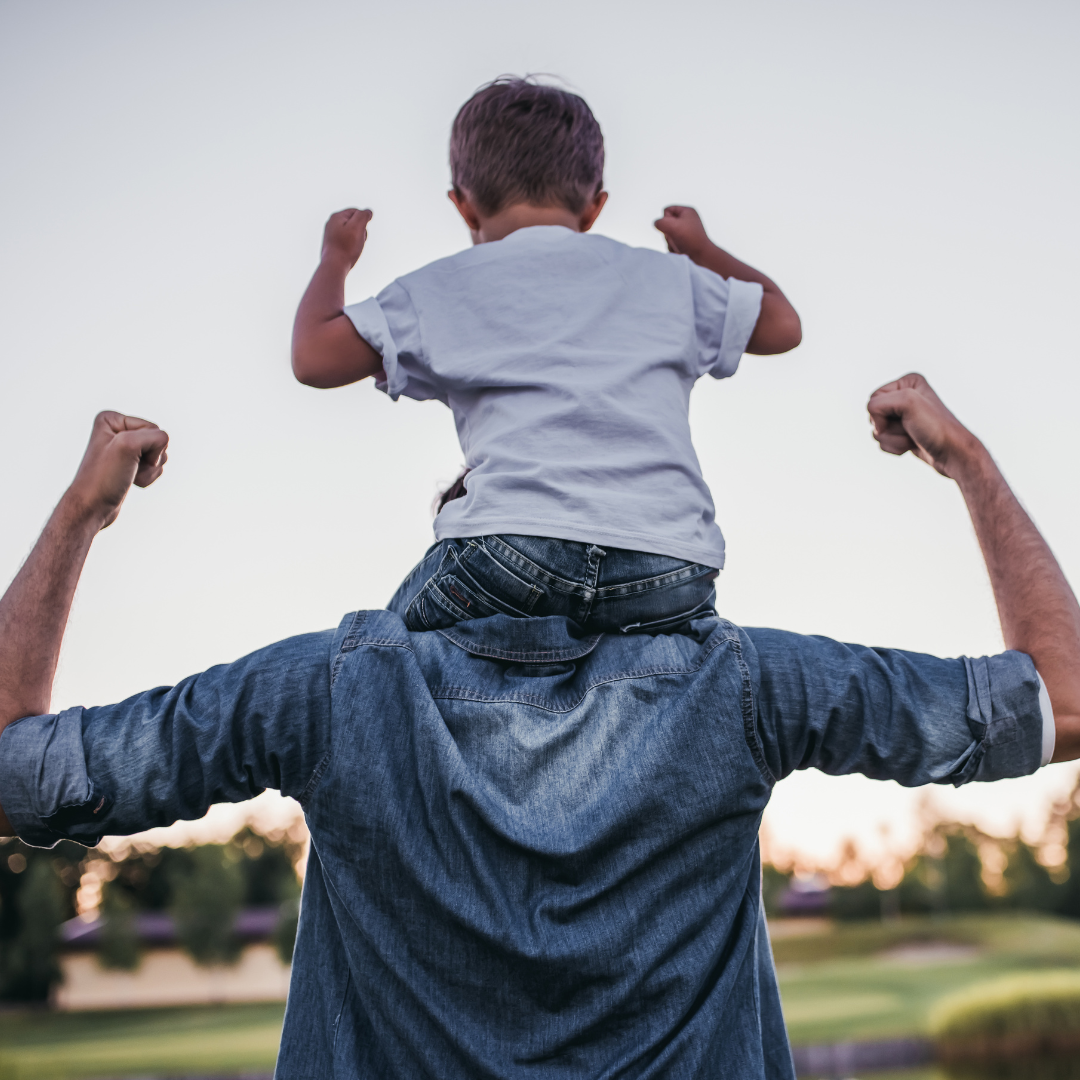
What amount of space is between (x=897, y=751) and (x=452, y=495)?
78 centimetres

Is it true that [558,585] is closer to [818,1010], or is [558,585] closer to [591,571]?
[591,571]

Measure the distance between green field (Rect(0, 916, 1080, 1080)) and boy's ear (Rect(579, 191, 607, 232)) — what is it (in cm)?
2568

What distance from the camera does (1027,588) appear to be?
1.52 meters

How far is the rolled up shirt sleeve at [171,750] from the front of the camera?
4.38 ft

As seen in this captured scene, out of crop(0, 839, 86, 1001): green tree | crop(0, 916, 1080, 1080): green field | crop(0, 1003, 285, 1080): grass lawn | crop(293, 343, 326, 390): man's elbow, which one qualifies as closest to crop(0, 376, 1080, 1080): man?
crop(293, 343, 326, 390): man's elbow

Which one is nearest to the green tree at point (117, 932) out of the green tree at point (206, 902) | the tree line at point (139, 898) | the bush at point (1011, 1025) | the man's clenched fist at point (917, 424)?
the tree line at point (139, 898)

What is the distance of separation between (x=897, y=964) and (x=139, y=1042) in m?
24.4

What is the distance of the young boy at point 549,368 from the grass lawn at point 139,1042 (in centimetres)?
2657

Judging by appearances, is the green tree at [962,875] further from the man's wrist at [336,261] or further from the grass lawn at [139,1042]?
the man's wrist at [336,261]

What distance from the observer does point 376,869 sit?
138cm

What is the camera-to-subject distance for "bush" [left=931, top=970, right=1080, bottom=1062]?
1005 inches

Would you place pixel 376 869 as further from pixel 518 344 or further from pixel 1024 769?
pixel 1024 769

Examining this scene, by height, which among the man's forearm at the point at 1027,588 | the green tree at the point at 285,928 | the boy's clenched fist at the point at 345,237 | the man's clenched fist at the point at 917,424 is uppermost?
the boy's clenched fist at the point at 345,237

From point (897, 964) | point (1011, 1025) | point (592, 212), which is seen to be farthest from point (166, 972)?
point (592, 212)
